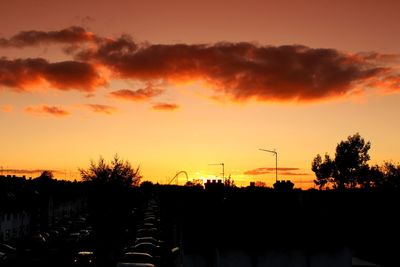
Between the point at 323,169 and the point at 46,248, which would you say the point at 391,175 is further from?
the point at 46,248

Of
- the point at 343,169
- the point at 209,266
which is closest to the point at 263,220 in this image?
the point at 209,266

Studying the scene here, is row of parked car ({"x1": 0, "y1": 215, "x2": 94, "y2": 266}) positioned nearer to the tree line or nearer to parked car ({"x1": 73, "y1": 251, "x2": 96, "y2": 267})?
parked car ({"x1": 73, "y1": 251, "x2": 96, "y2": 267})

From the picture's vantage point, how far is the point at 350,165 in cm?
13200

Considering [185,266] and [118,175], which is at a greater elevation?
[118,175]

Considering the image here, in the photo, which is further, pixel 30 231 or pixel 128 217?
pixel 128 217

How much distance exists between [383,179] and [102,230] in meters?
86.2

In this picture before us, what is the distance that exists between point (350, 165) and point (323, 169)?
25.9 ft

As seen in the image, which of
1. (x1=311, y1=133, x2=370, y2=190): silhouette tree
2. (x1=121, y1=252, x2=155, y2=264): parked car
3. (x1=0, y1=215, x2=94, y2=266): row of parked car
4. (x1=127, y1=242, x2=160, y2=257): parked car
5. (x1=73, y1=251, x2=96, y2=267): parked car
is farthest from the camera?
(x1=311, y1=133, x2=370, y2=190): silhouette tree

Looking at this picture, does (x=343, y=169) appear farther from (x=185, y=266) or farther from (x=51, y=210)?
(x=185, y=266)

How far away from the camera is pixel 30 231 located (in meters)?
80.1

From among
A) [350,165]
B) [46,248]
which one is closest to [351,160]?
[350,165]

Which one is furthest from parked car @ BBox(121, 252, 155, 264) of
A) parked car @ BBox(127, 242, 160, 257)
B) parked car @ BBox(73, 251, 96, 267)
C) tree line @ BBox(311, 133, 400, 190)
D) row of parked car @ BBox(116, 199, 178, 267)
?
tree line @ BBox(311, 133, 400, 190)

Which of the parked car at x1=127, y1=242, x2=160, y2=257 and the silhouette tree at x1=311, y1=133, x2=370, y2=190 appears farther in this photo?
the silhouette tree at x1=311, y1=133, x2=370, y2=190

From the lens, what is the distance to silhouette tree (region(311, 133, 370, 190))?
431ft
